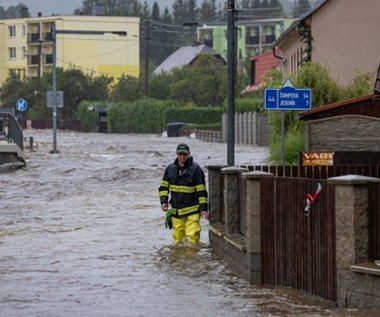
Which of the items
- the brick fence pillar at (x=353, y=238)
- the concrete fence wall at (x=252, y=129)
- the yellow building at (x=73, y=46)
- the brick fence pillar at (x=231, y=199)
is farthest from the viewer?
the yellow building at (x=73, y=46)

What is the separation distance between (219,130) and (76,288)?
64.9 metres

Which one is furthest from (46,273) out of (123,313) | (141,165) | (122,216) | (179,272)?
(141,165)

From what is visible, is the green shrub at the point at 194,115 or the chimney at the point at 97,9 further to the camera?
the chimney at the point at 97,9

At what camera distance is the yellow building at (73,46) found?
134250 millimetres

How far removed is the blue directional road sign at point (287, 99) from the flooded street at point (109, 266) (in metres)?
2.76

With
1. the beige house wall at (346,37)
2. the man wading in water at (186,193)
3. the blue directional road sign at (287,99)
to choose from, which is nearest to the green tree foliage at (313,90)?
the beige house wall at (346,37)

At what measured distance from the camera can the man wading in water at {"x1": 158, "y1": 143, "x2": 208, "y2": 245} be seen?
17.9 m

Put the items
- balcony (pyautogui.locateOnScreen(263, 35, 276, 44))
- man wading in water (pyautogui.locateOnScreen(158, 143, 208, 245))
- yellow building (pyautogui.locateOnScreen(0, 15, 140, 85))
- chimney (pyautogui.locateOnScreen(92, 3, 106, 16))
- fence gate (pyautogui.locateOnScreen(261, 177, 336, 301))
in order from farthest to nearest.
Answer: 1. balcony (pyautogui.locateOnScreen(263, 35, 276, 44))
2. chimney (pyautogui.locateOnScreen(92, 3, 106, 16))
3. yellow building (pyautogui.locateOnScreen(0, 15, 140, 85))
4. man wading in water (pyautogui.locateOnScreen(158, 143, 208, 245))
5. fence gate (pyautogui.locateOnScreen(261, 177, 336, 301))

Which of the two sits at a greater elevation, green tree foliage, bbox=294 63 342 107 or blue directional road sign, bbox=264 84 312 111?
green tree foliage, bbox=294 63 342 107

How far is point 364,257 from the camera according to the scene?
11797 mm

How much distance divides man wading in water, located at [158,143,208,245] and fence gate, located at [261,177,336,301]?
3734 mm

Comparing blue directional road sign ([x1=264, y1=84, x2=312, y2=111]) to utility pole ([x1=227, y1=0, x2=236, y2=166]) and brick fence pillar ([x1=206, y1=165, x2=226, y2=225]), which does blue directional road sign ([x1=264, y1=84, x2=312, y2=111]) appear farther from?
brick fence pillar ([x1=206, y1=165, x2=226, y2=225])

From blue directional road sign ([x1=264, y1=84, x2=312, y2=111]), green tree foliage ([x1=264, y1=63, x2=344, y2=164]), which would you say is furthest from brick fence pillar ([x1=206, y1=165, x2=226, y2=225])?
green tree foliage ([x1=264, y1=63, x2=344, y2=164])

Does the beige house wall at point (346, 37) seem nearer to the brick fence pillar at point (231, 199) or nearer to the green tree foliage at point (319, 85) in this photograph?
the green tree foliage at point (319, 85)
